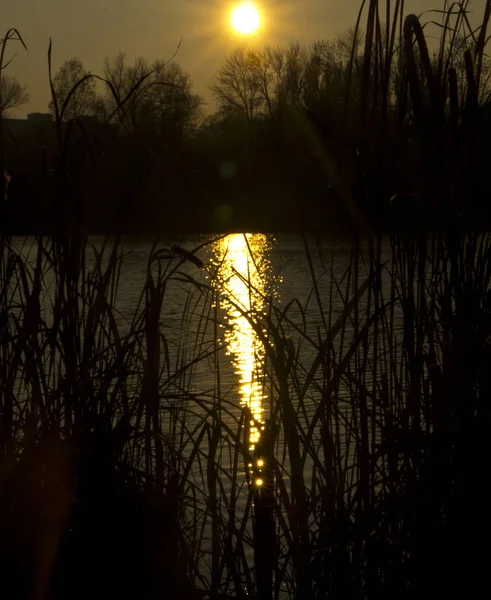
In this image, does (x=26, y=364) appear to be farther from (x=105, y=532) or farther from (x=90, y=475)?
(x=105, y=532)

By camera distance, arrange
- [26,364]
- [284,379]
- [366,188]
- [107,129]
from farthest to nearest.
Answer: [107,129]
[26,364]
[366,188]
[284,379]

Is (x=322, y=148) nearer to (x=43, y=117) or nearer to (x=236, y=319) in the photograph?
(x=43, y=117)

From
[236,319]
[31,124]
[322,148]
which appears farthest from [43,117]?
[236,319]

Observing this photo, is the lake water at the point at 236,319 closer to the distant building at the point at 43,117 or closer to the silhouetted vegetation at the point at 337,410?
the silhouetted vegetation at the point at 337,410

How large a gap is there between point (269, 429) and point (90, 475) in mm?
367

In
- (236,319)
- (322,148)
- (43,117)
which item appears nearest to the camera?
(322,148)

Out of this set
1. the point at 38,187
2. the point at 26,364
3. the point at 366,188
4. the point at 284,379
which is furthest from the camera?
the point at 38,187

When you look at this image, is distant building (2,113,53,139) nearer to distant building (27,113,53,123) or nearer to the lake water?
distant building (27,113,53,123)

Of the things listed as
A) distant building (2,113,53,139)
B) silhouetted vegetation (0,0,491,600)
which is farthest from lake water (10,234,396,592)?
distant building (2,113,53,139)

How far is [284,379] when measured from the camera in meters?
1.28

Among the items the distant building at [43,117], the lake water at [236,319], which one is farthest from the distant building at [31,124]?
the lake water at [236,319]

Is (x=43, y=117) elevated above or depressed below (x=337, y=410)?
above

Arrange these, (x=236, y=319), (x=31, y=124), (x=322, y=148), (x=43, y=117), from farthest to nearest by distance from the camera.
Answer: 1. (x=236, y=319)
2. (x=31, y=124)
3. (x=43, y=117)
4. (x=322, y=148)

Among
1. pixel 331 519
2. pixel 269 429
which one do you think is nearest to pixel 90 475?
A: pixel 269 429
